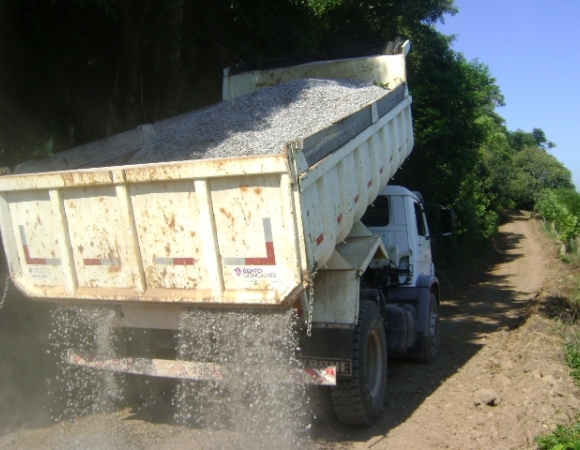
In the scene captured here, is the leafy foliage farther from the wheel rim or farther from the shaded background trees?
the wheel rim

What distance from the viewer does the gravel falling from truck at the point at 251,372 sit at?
14.6ft

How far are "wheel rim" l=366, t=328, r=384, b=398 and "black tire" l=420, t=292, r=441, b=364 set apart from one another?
5.86 feet

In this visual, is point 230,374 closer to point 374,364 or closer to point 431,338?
point 374,364

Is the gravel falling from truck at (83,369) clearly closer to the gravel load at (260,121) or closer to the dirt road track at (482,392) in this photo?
the gravel load at (260,121)

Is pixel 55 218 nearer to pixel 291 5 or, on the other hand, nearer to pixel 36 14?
pixel 36 14

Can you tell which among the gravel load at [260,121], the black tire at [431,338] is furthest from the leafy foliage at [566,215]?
the gravel load at [260,121]

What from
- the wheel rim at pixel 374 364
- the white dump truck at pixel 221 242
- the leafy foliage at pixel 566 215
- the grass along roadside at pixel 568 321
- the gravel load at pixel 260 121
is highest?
the gravel load at pixel 260 121

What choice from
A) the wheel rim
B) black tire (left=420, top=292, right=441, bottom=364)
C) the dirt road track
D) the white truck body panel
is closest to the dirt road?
the dirt road track

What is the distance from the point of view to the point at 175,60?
374 inches

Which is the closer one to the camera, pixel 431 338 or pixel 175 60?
pixel 431 338

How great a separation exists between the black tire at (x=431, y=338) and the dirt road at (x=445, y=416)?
11cm

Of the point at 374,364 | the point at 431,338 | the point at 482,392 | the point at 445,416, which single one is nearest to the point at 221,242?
the point at 374,364

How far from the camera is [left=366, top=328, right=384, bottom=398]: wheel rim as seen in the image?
5407 millimetres

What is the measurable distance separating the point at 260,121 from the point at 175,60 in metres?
3.96
